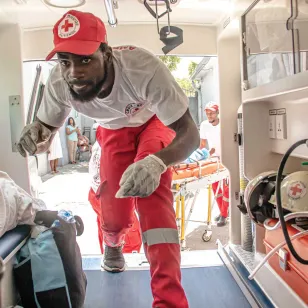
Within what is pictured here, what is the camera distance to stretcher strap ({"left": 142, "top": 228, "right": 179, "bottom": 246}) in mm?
1486

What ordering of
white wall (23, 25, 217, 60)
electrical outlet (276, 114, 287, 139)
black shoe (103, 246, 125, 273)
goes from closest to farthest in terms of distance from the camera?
1. electrical outlet (276, 114, 287, 139)
2. black shoe (103, 246, 125, 273)
3. white wall (23, 25, 217, 60)

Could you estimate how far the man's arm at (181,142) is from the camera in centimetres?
148

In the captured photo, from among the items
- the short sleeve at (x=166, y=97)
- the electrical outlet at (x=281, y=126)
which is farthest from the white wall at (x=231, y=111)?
the short sleeve at (x=166, y=97)

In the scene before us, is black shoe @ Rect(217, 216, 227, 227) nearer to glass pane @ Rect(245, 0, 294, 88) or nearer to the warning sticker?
glass pane @ Rect(245, 0, 294, 88)

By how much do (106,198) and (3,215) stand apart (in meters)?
0.61

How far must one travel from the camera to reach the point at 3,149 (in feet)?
8.94

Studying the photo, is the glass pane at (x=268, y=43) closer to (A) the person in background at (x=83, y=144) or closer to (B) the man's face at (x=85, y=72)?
(B) the man's face at (x=85, y=72)

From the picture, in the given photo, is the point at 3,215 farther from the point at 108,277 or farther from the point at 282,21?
the point at 282,21

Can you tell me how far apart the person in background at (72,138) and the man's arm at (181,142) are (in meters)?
9.78

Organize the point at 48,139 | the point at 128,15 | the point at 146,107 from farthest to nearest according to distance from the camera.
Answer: the point at 128,15 < the point at 48,139 < the point at 146,107

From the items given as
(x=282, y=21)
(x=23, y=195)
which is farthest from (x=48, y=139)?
(x=282, y=21)

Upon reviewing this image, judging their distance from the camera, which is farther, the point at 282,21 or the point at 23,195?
the point at 23,195

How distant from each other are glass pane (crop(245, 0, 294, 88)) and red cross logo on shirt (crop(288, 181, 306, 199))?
0.52 meters

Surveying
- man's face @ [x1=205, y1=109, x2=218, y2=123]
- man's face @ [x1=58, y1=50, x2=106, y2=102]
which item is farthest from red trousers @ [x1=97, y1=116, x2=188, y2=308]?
man's face @ [x1=205, y1=109, x2=218, y2=123]
